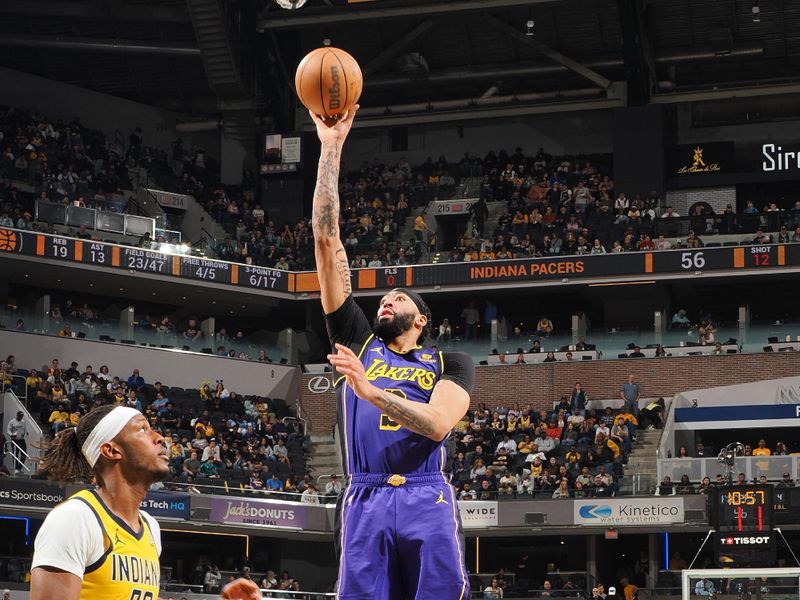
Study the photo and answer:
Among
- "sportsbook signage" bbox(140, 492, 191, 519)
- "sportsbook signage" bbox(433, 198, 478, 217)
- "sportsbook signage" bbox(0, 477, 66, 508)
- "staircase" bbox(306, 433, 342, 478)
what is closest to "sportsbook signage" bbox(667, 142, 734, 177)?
"sportsbook signage" bbox(433, 198, 478, 217)

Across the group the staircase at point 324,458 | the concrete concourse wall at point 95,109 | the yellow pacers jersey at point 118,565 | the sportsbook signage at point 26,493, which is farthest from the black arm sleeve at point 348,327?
the concrete concourse wall at point 95,109

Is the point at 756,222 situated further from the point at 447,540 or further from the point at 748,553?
the point at 447,540

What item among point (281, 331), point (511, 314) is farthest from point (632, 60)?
point (281, 331)

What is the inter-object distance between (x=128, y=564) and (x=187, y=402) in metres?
31.3

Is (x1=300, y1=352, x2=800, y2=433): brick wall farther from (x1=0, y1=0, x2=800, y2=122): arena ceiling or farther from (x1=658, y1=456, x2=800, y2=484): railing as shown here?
(x1=0, y1=0, x2=800, y2=122): arena ceiling

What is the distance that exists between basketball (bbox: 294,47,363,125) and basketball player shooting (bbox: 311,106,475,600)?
0.73 m

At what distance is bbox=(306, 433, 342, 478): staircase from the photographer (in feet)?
118

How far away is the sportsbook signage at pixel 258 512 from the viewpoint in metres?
31.4

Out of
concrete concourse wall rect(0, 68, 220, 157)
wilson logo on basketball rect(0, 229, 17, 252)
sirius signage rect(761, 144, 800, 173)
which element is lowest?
wilson logo on basketball rect(0, 229, 17, 252)

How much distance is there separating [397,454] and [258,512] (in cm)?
2591

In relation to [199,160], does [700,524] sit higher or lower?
lower

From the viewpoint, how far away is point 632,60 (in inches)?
1622

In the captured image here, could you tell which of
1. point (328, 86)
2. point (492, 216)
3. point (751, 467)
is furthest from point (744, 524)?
point (492, 216)

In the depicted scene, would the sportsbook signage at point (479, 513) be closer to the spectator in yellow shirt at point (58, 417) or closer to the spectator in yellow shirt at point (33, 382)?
the spectator in yellow shirt at point (58, 417)
